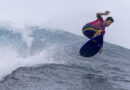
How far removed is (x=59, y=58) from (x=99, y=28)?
14.2 feet

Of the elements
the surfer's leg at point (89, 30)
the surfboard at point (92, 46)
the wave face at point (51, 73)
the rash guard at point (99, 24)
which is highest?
the rash guard at point (99, 24)

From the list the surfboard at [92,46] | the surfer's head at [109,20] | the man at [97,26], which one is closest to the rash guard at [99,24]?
the man at [97,26]

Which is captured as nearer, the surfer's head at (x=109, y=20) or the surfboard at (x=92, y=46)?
the surfer's head at (x=109, y=20)

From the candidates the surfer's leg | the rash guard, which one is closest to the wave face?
the surfer's leg

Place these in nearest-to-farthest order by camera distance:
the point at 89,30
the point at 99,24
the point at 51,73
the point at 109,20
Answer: the point at 109,20
the point at 99,24
the point at 89,30
the point at 51,73

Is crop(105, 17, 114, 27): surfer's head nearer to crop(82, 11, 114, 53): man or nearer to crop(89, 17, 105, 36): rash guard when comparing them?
crop(82, 11, 114, 53): man

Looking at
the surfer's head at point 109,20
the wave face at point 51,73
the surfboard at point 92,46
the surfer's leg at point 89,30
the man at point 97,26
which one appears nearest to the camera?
the wave face at point 51,73

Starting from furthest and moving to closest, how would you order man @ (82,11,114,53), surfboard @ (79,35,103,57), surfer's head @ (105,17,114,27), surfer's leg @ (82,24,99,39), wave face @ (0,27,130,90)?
surfboard @ (79,35,103,57) < surfer's leg @ (82,24,99,39) < man @ (82,11,114,53) < surfer's head @ (105,17,114,27) < wave face @ (0,27,130,90)

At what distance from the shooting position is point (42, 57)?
14.9 metres

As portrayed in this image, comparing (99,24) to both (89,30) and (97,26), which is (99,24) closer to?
(97,26)

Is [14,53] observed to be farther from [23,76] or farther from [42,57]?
[23,76]

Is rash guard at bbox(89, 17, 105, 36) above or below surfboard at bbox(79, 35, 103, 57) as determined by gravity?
above

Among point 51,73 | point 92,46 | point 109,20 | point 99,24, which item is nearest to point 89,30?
point 99,24

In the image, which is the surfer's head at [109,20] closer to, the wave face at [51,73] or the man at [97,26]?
the man at [97,26]
